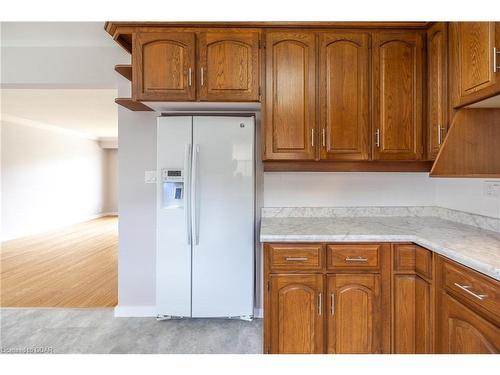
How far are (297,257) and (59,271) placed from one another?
3.56 metres

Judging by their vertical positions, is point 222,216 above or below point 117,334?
above

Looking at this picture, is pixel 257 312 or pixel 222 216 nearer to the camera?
pixel 222 216

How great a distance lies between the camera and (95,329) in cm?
228

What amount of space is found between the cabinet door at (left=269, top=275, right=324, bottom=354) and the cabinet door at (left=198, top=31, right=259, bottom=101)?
1308 millimetres

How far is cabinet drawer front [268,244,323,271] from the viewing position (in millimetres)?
1659

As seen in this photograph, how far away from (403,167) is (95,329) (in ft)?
9.47

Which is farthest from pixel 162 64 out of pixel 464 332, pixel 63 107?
pixel 63 107

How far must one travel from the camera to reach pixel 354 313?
166 cm

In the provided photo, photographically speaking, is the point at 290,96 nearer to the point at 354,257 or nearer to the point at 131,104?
the point at 354,257

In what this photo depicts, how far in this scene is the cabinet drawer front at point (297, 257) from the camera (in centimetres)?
166

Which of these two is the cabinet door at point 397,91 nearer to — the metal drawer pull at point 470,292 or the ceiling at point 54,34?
the metal drawer pull at point 470,292

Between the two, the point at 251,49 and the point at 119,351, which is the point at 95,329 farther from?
the point at 251,49

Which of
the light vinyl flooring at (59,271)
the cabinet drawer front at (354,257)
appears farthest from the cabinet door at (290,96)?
the light vinyl flooring at (59,271)

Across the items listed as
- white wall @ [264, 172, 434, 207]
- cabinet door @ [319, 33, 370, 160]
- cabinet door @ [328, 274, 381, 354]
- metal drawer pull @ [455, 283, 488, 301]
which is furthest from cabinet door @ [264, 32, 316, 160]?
metal drawer pull @ [455, 283, 488, 301]
